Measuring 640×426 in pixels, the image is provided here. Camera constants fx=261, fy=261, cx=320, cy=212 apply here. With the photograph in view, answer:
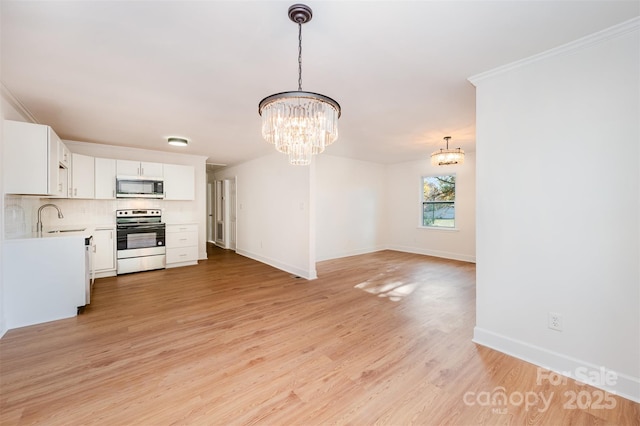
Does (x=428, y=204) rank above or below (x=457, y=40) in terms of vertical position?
below

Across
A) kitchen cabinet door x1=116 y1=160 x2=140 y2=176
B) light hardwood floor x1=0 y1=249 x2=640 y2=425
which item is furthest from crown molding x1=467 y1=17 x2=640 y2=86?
kitchen cabinet door x1=116 y1=160 x2=140 y2=176

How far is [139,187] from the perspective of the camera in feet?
16.7

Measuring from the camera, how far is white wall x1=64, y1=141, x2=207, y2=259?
15.7 ft

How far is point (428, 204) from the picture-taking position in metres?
6.91

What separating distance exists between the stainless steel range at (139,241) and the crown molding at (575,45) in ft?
18.8

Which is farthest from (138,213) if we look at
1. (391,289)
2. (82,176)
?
(391,289)

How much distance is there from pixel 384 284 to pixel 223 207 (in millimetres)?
5575

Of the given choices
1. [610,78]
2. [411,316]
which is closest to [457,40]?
[610,78]

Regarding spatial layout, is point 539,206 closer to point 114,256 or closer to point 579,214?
point 579,214

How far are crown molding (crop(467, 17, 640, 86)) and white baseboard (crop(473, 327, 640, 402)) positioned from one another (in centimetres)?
231

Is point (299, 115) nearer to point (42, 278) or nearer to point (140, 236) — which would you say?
point (42, 278)

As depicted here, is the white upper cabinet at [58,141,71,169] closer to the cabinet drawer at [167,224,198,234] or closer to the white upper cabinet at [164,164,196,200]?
the white upper cabinet at [164,164,196,200]

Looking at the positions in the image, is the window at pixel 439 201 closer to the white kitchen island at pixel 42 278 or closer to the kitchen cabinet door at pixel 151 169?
the kitchen cabinet door at pixel 151 169

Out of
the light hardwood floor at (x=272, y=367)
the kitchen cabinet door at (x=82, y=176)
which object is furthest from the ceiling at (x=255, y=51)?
the light hardwood floor at (x=272, y=367)
